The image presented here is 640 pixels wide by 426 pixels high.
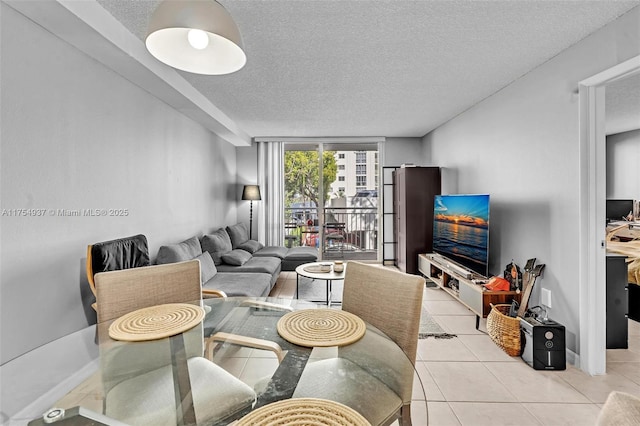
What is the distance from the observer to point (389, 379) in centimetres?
118

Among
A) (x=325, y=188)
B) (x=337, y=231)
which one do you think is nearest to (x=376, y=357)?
(x=325, y=188)

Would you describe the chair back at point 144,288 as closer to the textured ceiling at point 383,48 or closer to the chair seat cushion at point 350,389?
the chair seat cushion at point 350,389

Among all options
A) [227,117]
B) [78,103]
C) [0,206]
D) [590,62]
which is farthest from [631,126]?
[0,206]

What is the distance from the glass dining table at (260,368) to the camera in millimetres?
1027

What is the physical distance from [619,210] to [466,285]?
342 centimetres

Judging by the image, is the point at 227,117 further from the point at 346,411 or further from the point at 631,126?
the point at 631,126

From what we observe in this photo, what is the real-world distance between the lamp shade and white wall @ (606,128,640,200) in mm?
6490

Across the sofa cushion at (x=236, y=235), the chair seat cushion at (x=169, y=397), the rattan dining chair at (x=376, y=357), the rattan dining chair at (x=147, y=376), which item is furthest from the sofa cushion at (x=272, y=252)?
the chair seat cushion at (x=169, y=397)

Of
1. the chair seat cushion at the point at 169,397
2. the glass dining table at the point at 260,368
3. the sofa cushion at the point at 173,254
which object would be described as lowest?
the chair seat cushion at the point at 169,397

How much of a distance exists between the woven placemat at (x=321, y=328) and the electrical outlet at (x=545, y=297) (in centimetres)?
222

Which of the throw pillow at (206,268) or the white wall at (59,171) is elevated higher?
the white wall at (59,171)

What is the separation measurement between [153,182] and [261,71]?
1.58m

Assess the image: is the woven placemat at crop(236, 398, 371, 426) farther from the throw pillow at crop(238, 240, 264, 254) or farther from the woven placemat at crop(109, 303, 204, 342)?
the throw pillow at crop(238, 240, 264, 254)

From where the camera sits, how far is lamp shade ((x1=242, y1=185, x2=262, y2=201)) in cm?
587
